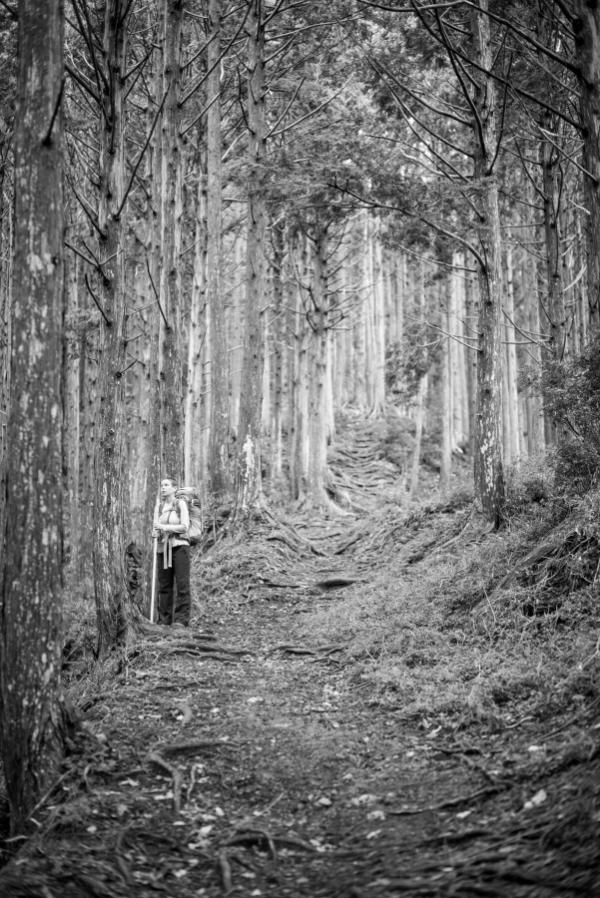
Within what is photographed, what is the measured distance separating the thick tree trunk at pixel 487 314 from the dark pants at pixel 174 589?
4420 mm

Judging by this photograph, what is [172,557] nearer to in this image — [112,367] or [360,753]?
[112,367]

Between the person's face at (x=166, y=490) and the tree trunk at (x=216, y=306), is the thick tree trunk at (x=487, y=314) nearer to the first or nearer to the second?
the person's face at (x=166, y=490)

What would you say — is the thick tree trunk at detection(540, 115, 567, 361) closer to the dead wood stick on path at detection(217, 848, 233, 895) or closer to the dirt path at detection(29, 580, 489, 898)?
the dirt path at detection(29, 580, 489, 898)

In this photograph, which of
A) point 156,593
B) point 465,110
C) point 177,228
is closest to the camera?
point 156,593

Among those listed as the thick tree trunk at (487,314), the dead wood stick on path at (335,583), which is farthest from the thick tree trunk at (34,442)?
the dead wood stick on path at (335,583)

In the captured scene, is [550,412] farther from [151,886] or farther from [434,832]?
[151,886]

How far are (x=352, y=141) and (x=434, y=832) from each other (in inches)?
518

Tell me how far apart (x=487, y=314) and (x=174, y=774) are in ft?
26.5

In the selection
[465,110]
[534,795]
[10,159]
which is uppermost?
[10,159]

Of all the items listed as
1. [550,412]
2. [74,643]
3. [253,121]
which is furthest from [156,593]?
[253,121]

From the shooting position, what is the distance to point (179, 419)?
11125 millimetres

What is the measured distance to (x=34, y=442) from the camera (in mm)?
5039

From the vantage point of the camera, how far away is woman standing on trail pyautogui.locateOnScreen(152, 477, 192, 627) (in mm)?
9391

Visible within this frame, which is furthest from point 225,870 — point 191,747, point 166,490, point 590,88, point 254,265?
point 254,265
